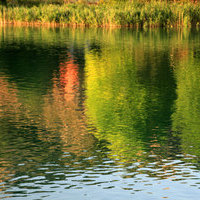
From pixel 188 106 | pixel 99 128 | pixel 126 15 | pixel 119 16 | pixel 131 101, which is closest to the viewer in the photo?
pixel 99 128

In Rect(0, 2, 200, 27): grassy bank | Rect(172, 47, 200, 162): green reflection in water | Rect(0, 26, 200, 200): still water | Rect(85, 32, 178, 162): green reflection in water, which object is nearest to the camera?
Rect(0, 26, 200, 200): still water

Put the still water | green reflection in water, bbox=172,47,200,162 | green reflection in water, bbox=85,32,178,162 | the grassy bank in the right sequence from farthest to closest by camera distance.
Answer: the grassy bank → green reflection in water, bbox=172,47,200,162 → green reflection in water, bbox=85,32,178,162 → the still water

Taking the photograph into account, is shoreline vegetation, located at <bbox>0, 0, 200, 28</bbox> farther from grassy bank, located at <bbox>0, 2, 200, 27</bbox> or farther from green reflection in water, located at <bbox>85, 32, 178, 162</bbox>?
green reflection in water, located at <bbox>85, 32, 178, 162</bbox>

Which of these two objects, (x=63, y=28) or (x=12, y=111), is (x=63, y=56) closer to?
(x=12, y=111)

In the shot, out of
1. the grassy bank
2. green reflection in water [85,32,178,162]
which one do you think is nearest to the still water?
green reflection in water [85,32,178,162]

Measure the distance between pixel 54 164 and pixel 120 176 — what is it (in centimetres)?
124

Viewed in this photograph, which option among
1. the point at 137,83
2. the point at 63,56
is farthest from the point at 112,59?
the point at 137,83

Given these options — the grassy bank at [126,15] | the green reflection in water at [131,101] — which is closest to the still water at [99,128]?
the green reflection in water at [131,101]

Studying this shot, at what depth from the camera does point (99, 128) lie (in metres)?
11.4

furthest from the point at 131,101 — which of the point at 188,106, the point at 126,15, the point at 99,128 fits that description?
the point at 126,15

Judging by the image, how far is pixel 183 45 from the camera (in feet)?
105

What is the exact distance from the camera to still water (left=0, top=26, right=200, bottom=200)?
7.71m

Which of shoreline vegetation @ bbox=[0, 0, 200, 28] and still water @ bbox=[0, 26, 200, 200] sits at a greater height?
shoreline vegetation @ bbox=[0, 0, 200, 28]

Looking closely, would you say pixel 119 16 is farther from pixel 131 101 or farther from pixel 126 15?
pixel 131 101
